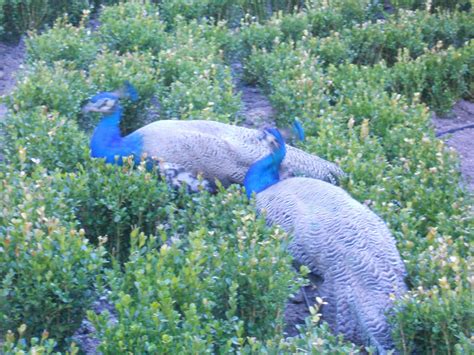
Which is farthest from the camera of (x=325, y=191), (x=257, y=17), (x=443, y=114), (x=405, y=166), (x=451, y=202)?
(x=257, y=17)

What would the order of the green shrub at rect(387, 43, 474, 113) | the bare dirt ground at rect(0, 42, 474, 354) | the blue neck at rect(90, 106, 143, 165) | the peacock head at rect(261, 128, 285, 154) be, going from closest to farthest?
the peacock head at rect(261, 128, 285, 154), the blue neck at rect(90, 106, 143, 165), the bare dirt ground at rect(0, 42, 474, 354), the green shrub at rect(387, 43, 474, 113)

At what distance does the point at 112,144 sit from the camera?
4562mm

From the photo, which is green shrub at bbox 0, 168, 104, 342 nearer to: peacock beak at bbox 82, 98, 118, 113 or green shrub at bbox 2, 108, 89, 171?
green shrub at bbox 2, 108, 89, 171

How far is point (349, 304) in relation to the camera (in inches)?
138

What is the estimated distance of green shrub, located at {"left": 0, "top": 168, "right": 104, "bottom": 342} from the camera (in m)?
3.17

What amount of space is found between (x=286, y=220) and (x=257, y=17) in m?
3.96

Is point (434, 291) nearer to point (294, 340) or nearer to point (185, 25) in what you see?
point (294, 340)

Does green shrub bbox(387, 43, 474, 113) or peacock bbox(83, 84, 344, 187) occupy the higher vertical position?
peacock bbox(83, 84, 344, 187)

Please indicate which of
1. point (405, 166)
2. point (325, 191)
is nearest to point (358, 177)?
point (405, 166)

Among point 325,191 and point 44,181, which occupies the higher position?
point 44,181

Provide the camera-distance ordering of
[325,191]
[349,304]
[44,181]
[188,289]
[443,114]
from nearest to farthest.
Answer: [188,289], [349,304], [44,181], [325,191], [443,114]

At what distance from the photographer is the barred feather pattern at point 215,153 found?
180 inches

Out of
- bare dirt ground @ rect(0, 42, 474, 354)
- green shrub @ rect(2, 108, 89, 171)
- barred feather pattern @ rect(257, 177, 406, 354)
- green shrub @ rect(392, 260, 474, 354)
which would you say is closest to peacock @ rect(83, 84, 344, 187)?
green shrub @ rect(2, 108, 89, 171)

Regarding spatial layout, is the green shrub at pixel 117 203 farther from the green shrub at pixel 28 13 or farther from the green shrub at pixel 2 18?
the green shrub at pixel 28 13
